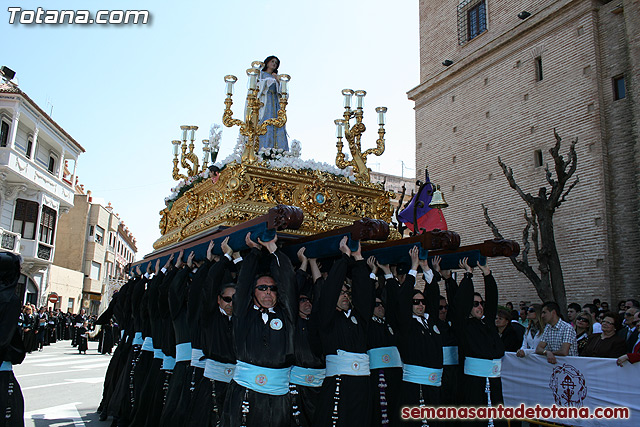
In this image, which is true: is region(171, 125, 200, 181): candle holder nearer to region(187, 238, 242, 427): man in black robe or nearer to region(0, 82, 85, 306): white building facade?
region(187, 238, 242, 427): man in black robe

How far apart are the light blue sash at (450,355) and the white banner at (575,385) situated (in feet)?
4.38

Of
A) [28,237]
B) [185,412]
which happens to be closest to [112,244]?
[28,237]

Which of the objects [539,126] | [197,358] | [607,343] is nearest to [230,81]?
[197,358]

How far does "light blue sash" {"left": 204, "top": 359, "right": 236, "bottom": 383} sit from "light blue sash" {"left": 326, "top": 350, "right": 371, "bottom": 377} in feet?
3.12

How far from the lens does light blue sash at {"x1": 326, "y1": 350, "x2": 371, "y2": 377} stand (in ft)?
13.3

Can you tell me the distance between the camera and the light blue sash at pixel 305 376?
4.29 meters

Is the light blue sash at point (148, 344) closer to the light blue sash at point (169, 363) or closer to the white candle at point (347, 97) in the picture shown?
the light blue sash at point (169, 363)

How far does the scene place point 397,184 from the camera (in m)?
37.8

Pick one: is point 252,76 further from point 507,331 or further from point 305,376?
point 507,331

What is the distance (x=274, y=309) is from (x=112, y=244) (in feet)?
131

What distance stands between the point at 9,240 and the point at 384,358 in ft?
66.2

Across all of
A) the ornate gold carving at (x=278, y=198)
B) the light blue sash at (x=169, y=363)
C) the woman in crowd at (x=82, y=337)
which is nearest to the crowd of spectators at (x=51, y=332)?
the woman in crowd at (x=82, y=337)

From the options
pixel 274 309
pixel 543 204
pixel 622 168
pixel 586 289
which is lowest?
pixel 274 309

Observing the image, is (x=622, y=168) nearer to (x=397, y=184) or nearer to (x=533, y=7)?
(x=533, y=7)
